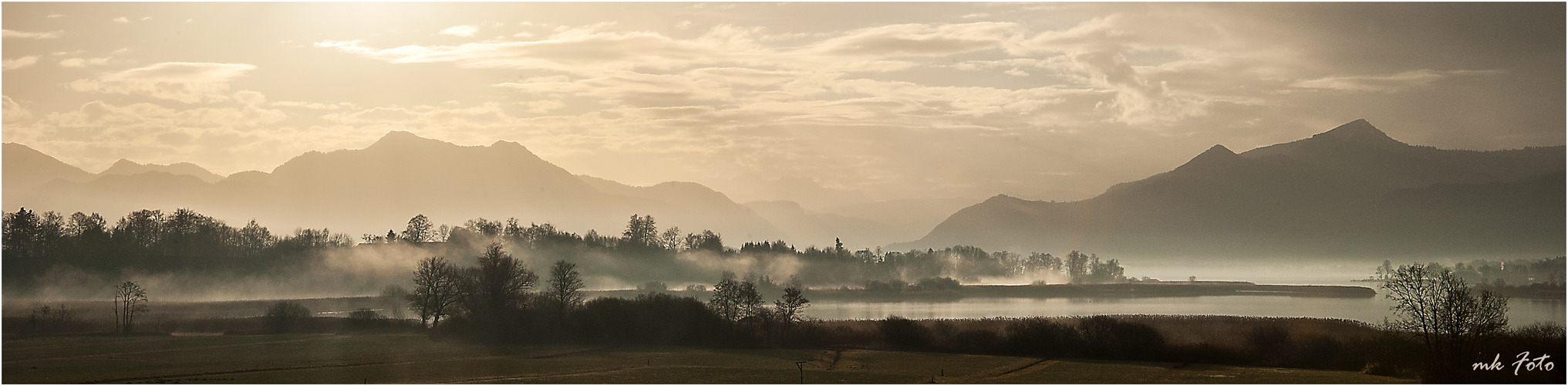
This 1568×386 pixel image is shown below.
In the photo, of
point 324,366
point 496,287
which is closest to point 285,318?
point 496,287

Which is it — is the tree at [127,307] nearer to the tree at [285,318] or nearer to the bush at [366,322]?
the tree at [285,318]

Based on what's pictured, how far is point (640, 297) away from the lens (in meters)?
93.7

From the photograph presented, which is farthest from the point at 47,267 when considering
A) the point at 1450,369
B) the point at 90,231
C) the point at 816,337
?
the point at 1450,369

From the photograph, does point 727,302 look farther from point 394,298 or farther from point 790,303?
point 394,298

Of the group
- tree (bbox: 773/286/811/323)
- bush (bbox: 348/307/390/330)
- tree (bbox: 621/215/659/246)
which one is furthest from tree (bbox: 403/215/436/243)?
tree (bbox: 773/286/811/323)

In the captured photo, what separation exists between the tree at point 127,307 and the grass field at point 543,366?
2147 centimetres

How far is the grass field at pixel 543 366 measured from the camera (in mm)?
62344

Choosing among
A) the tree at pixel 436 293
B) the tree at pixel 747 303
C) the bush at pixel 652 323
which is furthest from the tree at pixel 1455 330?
the tree at pixel 436 293

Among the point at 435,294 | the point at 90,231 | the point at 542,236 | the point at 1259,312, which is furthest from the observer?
the point at 542,236

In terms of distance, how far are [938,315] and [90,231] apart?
128m

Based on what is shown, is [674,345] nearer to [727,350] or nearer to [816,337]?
[727,350]

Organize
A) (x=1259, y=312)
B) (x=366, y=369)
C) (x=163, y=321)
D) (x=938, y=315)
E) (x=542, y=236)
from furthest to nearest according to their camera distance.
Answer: (x=542, y=236)
(x=1259, y=312)
(x=938, y=315)
(x=163, y=321)
(x=366, y=369)

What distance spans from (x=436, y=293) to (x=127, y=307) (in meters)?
48.9
